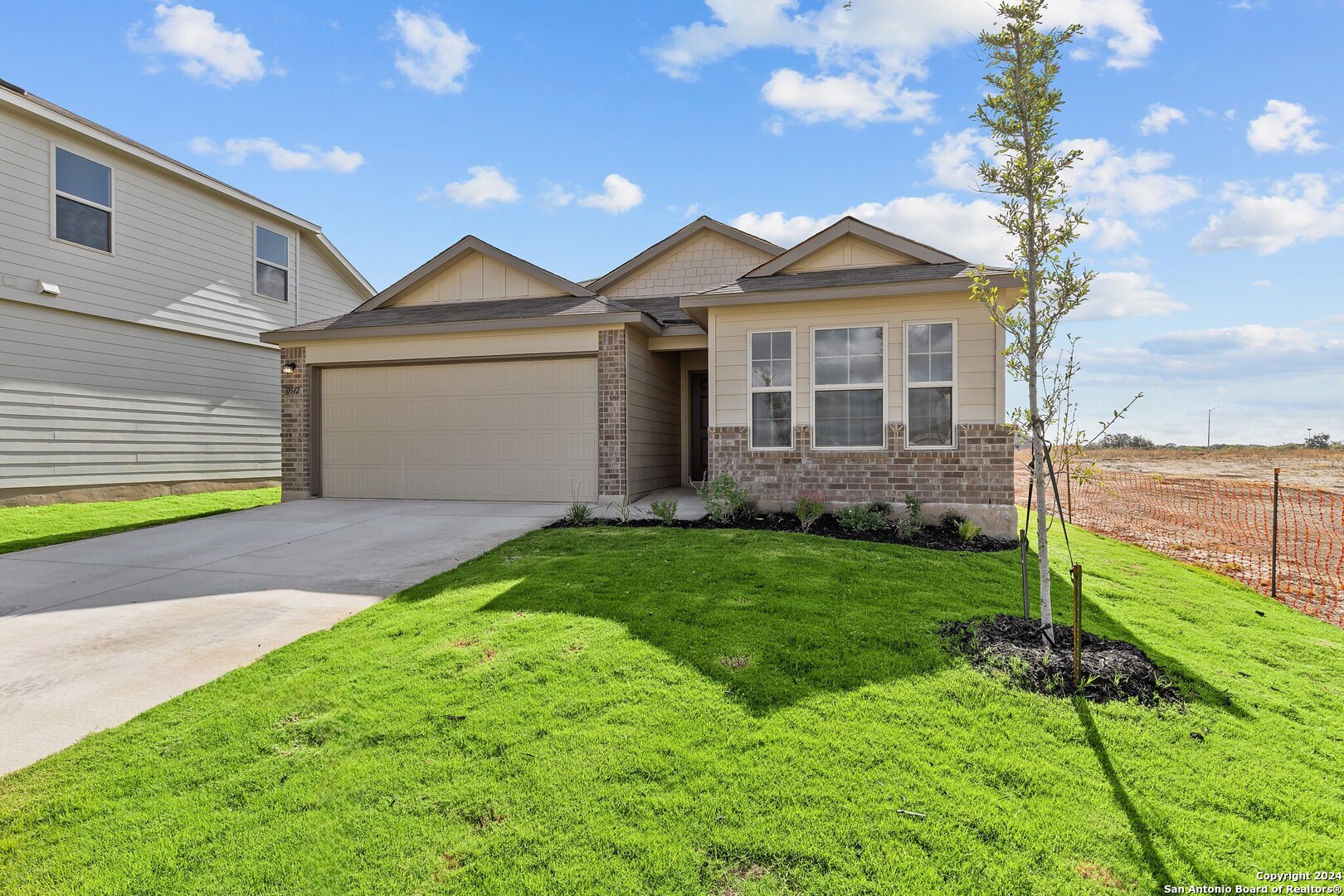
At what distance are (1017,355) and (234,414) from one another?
1667 cm

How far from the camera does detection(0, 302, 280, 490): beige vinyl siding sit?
1113 centimetres

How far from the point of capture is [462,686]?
3832 millimetres

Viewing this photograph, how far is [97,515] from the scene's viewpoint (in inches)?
420

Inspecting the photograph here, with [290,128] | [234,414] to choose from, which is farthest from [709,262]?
[234,414]

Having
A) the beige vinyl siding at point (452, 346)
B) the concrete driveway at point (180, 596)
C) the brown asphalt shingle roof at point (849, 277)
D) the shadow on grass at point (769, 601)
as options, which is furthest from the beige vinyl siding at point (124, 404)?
the brown asphalt shingle roof at point (849, 277)

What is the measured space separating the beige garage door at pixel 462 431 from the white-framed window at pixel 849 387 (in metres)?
3.87

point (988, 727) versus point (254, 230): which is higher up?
point (254, 230)

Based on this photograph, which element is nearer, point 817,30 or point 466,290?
point 817,30

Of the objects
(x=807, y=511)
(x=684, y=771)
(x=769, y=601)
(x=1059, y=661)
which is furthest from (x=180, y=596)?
(x=1059, y=661)

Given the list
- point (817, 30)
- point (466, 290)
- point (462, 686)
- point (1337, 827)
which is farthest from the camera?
point (466, 290)

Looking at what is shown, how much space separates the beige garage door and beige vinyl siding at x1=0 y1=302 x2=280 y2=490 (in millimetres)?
4028

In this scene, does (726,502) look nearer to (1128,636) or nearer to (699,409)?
(699,409)

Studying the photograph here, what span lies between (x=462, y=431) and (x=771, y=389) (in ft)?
19.0

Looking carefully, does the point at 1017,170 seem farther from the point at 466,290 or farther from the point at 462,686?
the point at 466,290
